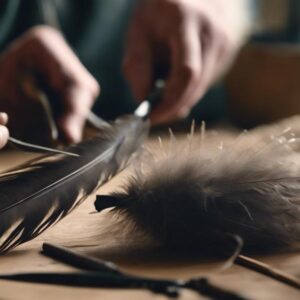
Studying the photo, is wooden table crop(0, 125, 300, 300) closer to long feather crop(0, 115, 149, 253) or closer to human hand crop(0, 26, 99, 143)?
long feather crop(0, 115, 149, 253)

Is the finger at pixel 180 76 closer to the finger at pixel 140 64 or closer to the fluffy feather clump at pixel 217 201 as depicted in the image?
the finger at pixel 140 64

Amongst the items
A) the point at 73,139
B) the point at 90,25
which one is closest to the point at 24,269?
the point at 73,139

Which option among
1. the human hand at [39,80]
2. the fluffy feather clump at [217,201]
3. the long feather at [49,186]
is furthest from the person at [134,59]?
the fluffy feather clump at [217,201]

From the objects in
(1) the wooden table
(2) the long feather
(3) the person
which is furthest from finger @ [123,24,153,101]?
(1) the wooden table

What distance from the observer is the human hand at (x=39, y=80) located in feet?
3.25

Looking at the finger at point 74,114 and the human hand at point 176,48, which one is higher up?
the human hand at point 176,48

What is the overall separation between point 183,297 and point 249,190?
0.37ft

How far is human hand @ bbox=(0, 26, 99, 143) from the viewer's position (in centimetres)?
→ 99

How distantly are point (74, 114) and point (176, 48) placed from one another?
0.57 feet

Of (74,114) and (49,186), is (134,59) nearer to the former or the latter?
(74,114)

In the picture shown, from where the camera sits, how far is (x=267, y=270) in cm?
47

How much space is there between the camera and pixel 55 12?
130 centimetres

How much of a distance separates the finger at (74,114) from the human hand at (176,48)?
76 millimetres

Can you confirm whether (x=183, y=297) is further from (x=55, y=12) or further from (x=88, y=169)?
(x=55, y=12)
